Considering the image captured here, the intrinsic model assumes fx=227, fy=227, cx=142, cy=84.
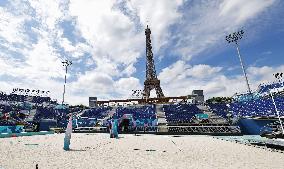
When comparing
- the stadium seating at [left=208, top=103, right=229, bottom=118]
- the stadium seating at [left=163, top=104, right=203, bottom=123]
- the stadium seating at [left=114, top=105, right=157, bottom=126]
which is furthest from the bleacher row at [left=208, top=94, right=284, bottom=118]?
the stadium seating at [left=114, top=105, right=157, bottom=126]

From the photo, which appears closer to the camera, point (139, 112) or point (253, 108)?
point (253, 108)

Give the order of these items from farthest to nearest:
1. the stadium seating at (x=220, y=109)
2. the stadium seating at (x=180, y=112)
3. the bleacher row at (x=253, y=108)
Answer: the stadium seating at (x=220, y=109) < the stadium seating at (x=180, y=112) < the bleacher row at (x=253, y=108)

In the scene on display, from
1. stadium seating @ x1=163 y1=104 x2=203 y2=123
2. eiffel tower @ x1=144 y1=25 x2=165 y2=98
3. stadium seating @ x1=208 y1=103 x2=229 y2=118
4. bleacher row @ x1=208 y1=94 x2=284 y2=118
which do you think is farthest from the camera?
eiffel tower @ x1=144 y1=25 x2=165 y2=98

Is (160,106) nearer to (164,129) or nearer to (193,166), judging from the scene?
(164,129)

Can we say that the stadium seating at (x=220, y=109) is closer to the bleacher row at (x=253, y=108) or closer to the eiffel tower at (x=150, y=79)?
the bleacher row at (x=253, y=108)

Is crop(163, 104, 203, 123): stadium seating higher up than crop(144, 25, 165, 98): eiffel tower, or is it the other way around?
crop(144, 25, 165, 98): eiffel tower

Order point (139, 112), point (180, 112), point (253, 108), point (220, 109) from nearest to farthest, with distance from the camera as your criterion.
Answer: point (253, 108)
point (220, 109)
point (180, 112)
point (139, 112)

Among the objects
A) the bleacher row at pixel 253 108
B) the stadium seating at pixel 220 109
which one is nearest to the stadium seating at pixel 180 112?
the stadium seating at pixel 220 109

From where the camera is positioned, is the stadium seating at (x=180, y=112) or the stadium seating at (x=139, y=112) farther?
the stadium seating at (x=139, y=112)

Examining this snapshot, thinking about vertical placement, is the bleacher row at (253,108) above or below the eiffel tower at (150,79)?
below

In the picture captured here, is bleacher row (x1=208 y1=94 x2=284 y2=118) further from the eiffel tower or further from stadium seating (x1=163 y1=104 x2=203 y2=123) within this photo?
the eiffel tower

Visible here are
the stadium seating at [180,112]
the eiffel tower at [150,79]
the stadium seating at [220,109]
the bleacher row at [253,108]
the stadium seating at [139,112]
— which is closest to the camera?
the bleacher row at [253,108]

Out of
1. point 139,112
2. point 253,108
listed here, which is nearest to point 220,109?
point 253,108

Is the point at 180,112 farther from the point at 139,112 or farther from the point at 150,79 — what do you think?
the point at 150,79
